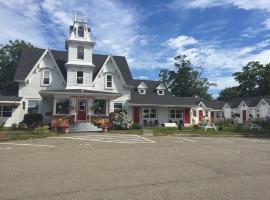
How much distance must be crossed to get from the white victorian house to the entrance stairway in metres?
0.16

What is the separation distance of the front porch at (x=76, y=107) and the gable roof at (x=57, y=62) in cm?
369

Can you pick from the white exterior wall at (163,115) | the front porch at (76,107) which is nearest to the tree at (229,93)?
the white exterior wall at (163,115)

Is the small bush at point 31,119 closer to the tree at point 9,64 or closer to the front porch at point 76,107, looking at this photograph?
the front porch at point 76,107

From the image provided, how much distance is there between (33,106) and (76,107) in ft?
17.1

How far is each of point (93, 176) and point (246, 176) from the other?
447 centimetres

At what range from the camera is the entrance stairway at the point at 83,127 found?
2575 cm

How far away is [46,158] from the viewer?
1055 cm

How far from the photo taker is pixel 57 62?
3212 centimetres

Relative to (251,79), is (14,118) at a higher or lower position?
lower

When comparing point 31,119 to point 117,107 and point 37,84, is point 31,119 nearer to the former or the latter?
point 37,84

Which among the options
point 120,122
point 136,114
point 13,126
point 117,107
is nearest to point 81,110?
point 120,122

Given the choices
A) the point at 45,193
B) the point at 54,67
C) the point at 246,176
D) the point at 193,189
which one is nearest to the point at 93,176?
the point at 45,193

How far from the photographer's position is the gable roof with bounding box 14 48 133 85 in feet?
97.7

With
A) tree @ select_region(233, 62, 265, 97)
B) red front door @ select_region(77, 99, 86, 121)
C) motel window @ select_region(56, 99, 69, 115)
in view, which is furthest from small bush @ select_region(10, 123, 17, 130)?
tree @ select_region(233, 62, 265, 97)
